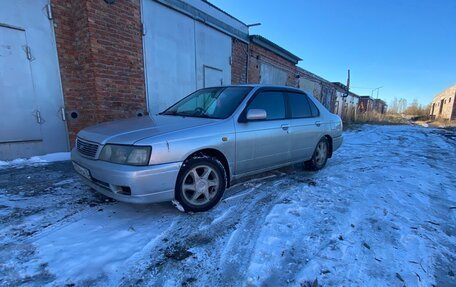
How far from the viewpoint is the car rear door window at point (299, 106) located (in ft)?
13.7

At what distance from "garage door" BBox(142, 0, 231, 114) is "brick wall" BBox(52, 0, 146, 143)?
16.3 inches

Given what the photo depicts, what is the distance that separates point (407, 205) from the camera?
3281 millimetres

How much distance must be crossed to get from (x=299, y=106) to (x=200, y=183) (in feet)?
7.94

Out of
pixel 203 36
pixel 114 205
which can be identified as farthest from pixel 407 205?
pixel 203 36

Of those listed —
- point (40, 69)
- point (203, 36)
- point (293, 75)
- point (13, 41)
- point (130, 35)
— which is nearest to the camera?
point (13, 41)

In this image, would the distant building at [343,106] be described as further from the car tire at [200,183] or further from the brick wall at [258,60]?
the car tire at [200,183]

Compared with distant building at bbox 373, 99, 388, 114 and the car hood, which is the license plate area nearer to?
the car hood

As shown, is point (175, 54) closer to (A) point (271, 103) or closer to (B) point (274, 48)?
(A) point (271, 103)

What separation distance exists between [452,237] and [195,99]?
3.58 m

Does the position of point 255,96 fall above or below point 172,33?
below

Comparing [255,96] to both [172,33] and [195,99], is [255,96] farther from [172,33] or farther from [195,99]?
[172,33]

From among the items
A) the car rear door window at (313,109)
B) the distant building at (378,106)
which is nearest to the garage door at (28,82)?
the car rear door window at (313,109)

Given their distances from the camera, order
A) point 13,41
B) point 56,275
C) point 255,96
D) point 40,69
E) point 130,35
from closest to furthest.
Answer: point 56,275, point 255,96, point 13,41, point 40,69, point 130,35

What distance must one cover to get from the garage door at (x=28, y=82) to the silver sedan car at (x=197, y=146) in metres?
2.57
